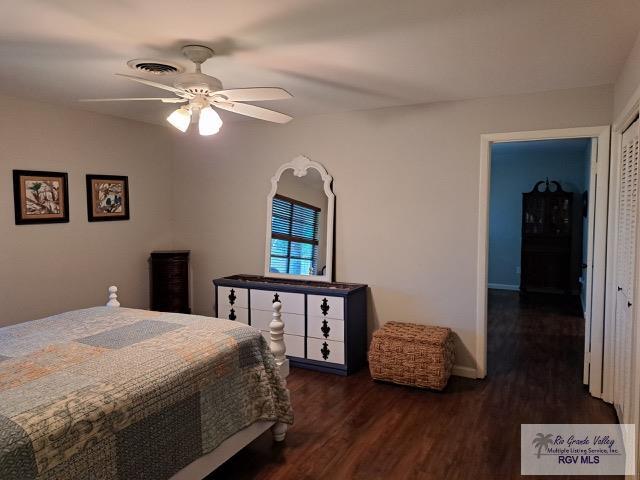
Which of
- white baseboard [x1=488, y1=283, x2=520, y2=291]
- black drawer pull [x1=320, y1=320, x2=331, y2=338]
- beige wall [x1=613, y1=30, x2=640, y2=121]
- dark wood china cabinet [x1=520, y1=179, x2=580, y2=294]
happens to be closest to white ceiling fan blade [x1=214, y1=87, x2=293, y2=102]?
beige wall [x1=613, y1=30, x2=640, y2=121]

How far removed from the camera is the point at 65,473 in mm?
1637

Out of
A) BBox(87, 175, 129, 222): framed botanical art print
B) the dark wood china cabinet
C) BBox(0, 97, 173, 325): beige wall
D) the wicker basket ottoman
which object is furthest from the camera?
the dark wood china cabinet

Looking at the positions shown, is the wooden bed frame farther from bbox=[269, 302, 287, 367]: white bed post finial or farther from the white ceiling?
the white ceiling

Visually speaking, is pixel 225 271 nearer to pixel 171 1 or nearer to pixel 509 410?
pixel 509 410

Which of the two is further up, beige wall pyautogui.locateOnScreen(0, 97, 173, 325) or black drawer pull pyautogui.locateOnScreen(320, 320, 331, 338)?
beige wall pyautogui.locateOnScreen(0, 97, 173, 325)

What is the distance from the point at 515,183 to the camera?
771cm

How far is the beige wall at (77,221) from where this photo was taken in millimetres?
3721

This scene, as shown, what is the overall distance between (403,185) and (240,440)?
2.44 meters

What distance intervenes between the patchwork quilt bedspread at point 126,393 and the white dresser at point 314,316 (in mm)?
1314

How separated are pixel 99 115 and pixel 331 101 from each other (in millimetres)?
2115

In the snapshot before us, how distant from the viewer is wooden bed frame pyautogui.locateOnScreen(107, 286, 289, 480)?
2197 mm

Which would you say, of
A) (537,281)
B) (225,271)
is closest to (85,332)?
(225,271)

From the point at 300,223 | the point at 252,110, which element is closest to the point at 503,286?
the point at 300,223

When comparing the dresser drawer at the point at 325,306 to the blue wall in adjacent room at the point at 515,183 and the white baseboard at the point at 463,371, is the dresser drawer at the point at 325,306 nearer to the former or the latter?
the white baseboard at the point at 463,371
